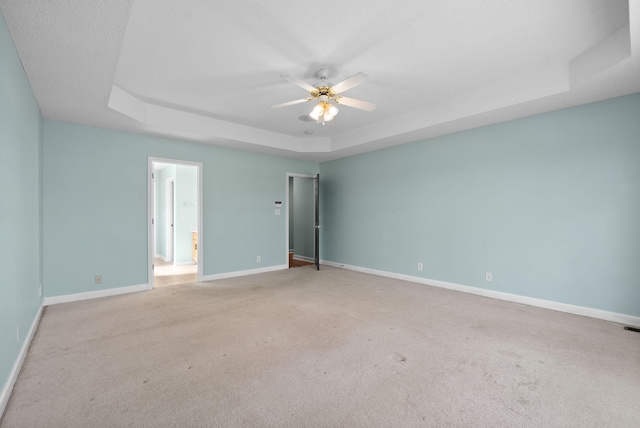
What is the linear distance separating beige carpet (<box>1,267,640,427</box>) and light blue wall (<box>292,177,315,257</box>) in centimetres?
383

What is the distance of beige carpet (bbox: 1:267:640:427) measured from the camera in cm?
175

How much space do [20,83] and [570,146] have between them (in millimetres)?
5501

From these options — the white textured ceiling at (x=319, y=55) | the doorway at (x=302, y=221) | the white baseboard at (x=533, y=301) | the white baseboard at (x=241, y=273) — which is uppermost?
the white textured ceiling at (x=319, y=55)

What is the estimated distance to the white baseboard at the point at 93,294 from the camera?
3.86m

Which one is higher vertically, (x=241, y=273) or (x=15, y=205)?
(x=15, y=205)

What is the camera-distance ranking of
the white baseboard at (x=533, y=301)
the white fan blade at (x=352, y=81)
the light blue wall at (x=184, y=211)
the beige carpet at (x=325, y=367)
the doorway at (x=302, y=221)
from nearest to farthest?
1. the beige carpet at (x=325, y=367)
2. the white fan blade at (x=352, y=81)
3. the white baseboard at (x=533, y=301)
4. the light blue wall at (x=184, y=211)
5. the doorway at (x=302, y=221)

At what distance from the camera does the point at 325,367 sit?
226 centimetres

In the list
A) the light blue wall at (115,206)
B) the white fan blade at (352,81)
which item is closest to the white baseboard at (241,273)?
the light blue wall at (115,206)

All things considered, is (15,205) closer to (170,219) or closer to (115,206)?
(115,206)

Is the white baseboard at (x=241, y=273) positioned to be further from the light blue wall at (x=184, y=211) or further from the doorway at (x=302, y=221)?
the light blue wall at (x=184, y=211)

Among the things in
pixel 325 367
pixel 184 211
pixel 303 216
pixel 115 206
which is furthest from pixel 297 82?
pixel 184 211

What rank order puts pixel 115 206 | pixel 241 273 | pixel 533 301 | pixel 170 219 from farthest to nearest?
pixel 170 219 < pixel 241 273 < pixel 115 206 < pixel 533 301

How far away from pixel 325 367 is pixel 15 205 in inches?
104

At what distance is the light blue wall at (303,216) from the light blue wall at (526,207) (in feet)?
7.03
